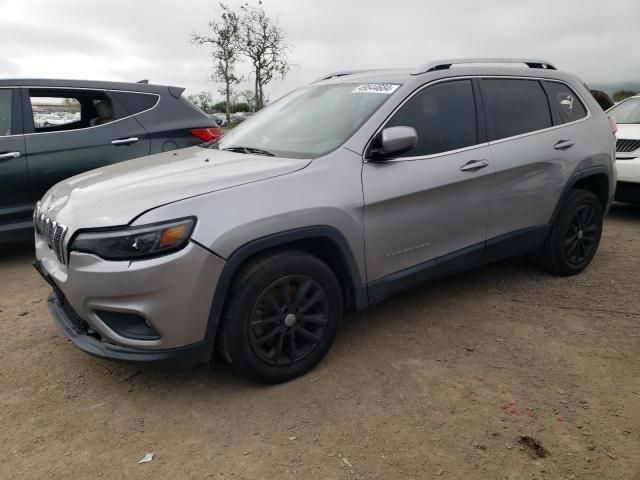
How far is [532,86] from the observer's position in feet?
12.9

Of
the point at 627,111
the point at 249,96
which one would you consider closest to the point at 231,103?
the point at 249,96

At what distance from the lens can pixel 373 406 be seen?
2580 mm

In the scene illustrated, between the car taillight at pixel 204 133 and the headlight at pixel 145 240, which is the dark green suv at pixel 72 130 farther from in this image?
Answer: the headlight at pixel 145 240

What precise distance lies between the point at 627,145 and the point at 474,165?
4.29 metres

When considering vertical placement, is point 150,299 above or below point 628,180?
below

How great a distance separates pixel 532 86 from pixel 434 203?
1522 millimetres

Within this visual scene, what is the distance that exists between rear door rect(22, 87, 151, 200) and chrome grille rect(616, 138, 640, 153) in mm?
5723

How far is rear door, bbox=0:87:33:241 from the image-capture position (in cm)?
461

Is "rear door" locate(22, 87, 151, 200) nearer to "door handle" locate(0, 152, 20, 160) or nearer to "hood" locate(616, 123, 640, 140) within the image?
"door handle" locate(0, 152, 20, 160)

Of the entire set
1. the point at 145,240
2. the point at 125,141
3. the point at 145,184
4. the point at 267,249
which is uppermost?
the point at 125,141

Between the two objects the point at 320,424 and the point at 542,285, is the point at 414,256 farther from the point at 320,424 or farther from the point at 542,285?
the point at 542,285

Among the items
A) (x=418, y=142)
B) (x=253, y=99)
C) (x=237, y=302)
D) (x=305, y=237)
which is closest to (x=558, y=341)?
(x=418, y=142)

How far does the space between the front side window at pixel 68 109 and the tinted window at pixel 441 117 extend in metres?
3.37

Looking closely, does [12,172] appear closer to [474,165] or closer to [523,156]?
[474,165]
